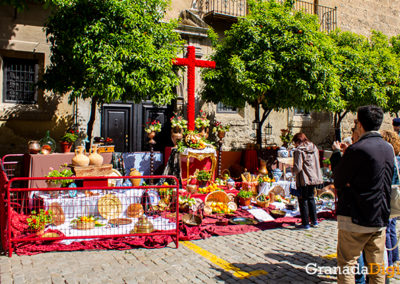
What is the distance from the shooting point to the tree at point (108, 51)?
24.4 ft

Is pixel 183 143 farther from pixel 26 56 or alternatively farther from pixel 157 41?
pixel 26 56

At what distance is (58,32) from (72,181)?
3544 mm

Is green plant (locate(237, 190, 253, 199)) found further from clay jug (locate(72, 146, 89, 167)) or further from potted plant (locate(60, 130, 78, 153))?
potted plant (locate(60, 130, 78, 153))

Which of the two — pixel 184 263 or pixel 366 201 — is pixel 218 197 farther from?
pixel 366 201

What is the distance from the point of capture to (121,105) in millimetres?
11180

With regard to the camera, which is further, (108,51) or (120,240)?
(108,51)

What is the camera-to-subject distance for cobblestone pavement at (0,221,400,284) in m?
4.32

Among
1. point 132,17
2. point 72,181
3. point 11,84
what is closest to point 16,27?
point 11,84

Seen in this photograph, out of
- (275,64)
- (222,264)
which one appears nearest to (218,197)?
(222,264)

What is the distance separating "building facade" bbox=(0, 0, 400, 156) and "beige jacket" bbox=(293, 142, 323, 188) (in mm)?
5910

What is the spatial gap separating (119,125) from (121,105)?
0.64 m

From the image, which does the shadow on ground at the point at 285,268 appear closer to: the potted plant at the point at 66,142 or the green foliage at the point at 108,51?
the green foliage at the point at 108,51

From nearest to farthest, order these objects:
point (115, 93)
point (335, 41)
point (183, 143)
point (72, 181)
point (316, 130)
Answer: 1. point (72, 181)
2. point (115, 93)
3. point (183, 143)
4. point (335, 41)
5. point (316, 130)

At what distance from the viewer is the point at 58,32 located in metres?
8.02
